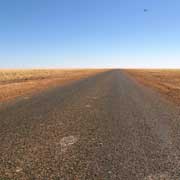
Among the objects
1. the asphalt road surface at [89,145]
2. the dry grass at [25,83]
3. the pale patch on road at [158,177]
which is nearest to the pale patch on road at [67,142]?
the asphalt road surface at [89,145]

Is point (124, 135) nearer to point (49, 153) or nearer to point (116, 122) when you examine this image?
point (116, 122)

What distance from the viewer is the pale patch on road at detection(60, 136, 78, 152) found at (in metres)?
4.46

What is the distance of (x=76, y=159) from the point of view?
12.8ft

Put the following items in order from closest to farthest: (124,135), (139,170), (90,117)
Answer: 1. (139,170)
2. (124,135)
3. (90,117)

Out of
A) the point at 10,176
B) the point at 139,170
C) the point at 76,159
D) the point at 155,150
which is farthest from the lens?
the point at 155,150

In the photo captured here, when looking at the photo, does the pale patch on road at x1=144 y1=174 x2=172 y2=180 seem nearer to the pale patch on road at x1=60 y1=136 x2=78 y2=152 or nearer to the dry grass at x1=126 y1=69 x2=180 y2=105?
the pale patch on road at x1=60 y1=136 x2=78 y2=152

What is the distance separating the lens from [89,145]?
15.1 ft

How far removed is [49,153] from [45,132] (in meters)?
1.38

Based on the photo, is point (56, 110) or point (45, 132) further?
point (56, 110)

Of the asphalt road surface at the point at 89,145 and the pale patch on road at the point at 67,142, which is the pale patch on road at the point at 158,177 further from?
the pale patch on road at the point at 67,142

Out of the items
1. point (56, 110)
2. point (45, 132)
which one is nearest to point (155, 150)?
point (45, 132)

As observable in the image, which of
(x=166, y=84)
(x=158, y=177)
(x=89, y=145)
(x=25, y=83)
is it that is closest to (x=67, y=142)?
(x=89, y=145)

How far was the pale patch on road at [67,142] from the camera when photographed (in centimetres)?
446

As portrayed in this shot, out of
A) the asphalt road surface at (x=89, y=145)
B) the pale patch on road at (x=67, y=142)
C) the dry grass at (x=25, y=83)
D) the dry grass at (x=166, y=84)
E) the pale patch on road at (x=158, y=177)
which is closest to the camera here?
the pale patch on road at (x=158, y=177)
